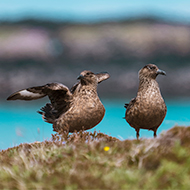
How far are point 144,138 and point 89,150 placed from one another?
1014 mm

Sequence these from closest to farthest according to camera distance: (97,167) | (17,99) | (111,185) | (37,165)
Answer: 1. (111,185)
2. (97,167)
3. (37,165)
4. (17,99)

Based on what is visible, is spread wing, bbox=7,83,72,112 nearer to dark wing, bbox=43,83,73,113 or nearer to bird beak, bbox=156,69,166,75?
dark wing, bbox=43,83,73,113

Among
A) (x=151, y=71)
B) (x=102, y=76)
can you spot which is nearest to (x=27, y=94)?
(x=102, y=76)

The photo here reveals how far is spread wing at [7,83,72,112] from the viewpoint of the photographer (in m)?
7.17

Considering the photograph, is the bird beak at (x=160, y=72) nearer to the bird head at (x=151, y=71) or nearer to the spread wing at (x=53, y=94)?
the bird head at (x=151, y=71)

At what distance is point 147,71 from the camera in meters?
7.36

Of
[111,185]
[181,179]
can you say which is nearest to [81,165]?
[111,185]

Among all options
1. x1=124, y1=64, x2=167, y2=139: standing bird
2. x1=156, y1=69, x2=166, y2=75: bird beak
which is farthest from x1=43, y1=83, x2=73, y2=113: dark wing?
x1=156, y1=69, x2=166, y2=75: bird beak

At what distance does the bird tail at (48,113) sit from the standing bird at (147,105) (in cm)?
202

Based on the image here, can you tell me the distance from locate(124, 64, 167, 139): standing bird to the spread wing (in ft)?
5.41

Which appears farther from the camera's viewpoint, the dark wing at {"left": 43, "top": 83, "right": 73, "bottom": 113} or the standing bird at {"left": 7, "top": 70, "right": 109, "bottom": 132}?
the dark wing at {"left": 43, "top": 83, "right": 73, "bottom": 113}

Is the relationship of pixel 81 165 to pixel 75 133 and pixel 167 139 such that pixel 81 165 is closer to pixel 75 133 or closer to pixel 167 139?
pixel 167 139

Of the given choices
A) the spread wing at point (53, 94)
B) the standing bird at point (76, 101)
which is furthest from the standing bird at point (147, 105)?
the spread wing at point (53, 94)

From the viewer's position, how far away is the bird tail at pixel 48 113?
7943 mm
